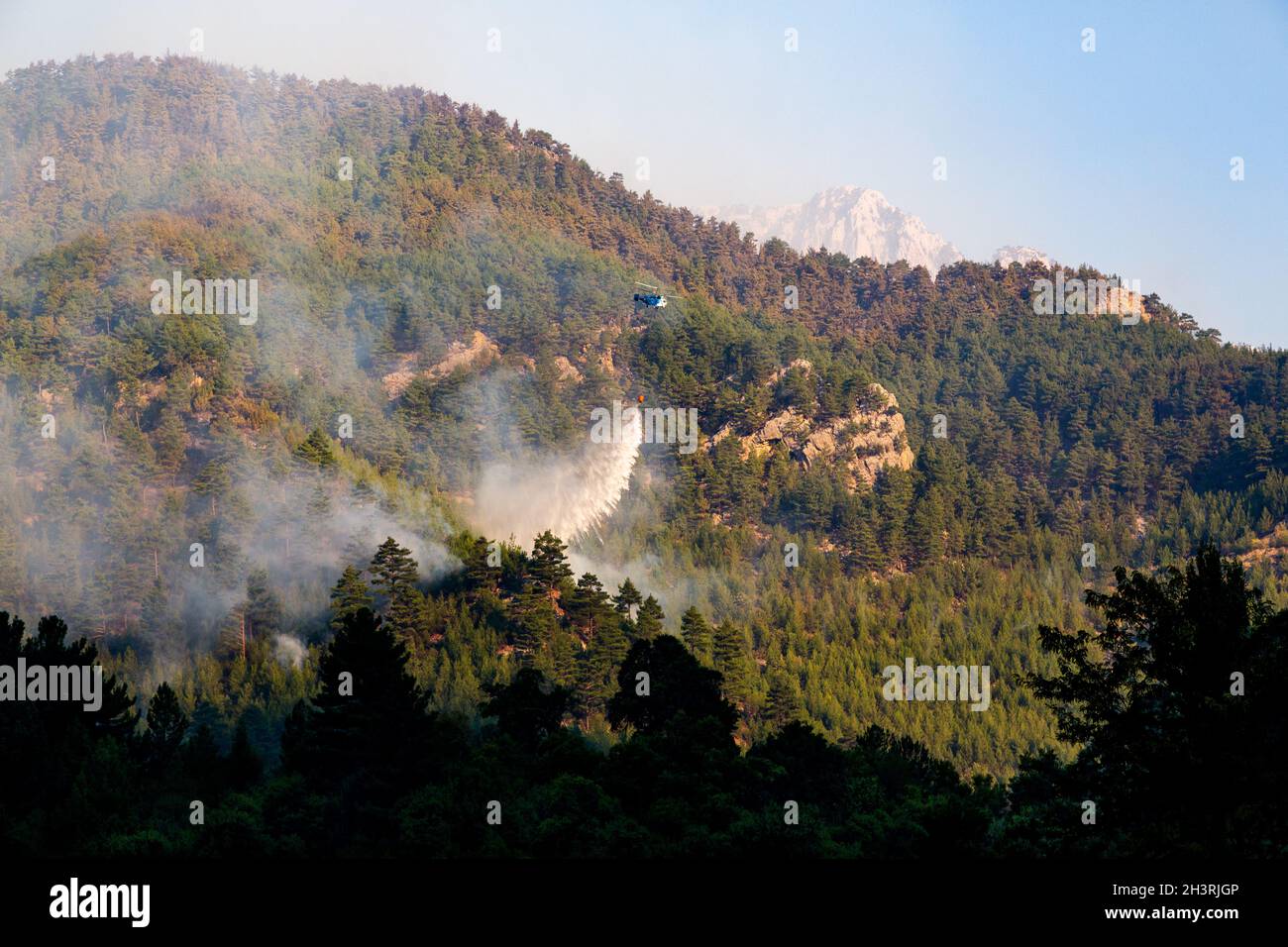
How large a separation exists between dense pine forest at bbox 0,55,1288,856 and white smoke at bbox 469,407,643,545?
1.18 m

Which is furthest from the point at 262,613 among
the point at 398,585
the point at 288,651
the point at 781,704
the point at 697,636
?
the point at 781,704

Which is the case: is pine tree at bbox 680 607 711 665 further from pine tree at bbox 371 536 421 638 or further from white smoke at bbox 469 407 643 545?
white smoke at bbox 469 407 643 545

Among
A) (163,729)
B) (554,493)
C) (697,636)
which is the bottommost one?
(163,729)

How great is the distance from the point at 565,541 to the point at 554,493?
5589mm

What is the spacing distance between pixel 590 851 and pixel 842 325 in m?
152

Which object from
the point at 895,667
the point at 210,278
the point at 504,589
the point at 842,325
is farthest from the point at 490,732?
the point at 842,325

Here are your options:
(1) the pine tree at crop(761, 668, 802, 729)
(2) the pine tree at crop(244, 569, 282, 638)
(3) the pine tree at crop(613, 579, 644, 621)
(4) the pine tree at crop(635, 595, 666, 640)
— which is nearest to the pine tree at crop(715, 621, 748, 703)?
(1) the pine tree at crop(761, 668, 802, 729)

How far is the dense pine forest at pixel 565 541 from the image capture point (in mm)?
50625

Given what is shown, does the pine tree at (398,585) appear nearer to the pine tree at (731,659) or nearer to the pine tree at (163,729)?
the pine tree at (731,659)

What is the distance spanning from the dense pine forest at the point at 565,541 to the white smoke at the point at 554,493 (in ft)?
3.88

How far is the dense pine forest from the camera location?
166 ft

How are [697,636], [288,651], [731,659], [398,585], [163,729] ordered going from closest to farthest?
[163,729]
[731,659]
[697,636]
[398,585]
[288,651]

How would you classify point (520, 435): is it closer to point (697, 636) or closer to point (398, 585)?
point (398, 585)

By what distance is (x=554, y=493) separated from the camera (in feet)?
440
